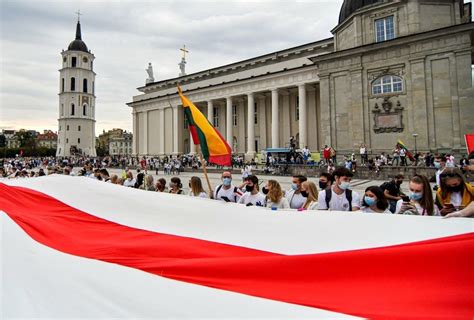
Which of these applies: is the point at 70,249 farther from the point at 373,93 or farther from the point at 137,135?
the point at 137,135

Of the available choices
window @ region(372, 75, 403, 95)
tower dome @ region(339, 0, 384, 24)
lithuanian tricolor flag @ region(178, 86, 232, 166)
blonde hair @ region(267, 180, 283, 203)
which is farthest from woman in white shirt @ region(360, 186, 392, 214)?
tower dome @ region(339, 0, 384, 24)

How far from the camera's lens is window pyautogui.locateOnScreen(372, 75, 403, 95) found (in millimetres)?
28172

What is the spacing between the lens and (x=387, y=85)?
94.2ft

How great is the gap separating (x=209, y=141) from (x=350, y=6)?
33534mm

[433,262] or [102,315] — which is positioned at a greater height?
[433,262]

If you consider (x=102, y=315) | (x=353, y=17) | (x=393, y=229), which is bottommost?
(x=102, y=315)

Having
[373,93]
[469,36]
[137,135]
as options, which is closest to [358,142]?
[373,93]

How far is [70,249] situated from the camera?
162 inches

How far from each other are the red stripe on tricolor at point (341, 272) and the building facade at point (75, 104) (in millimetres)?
95348

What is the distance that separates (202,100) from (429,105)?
3320 centimetres

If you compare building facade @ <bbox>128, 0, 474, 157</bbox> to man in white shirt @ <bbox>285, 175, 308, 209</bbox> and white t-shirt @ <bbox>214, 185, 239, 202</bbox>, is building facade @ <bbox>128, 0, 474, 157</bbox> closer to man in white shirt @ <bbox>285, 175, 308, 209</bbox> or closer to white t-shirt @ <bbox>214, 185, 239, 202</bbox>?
man in white shirt @ <bbox>285, 175, 308, 209</bbox>

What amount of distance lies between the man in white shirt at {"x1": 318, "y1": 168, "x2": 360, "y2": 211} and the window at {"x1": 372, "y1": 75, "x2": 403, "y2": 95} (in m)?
27.4

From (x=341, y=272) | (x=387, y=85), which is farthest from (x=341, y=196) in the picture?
(x=387, y=85)

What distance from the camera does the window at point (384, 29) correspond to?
29428mm
